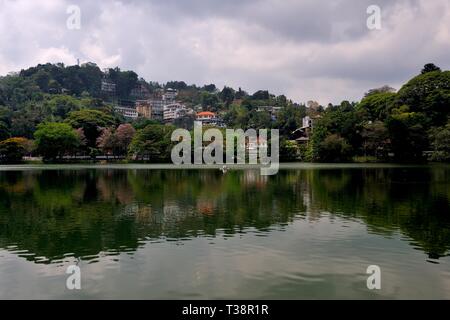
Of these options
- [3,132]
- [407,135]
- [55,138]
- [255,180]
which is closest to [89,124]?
[55,138]

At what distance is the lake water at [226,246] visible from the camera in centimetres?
1016

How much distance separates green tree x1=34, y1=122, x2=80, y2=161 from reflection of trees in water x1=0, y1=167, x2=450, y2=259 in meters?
46.7

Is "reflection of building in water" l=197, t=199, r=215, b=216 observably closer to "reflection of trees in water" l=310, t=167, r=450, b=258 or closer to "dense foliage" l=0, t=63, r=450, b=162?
"reflection of trees in water" l=310, t=167, r=450, b=258

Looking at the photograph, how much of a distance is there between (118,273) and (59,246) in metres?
3.90

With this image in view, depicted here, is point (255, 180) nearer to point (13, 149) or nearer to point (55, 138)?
point (55, 138)

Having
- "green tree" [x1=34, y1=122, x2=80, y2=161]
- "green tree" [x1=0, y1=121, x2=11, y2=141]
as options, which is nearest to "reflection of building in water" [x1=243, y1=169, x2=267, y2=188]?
"green tree" [x1=34, y1=122, x2=80, y2=161]

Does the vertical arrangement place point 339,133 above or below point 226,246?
above

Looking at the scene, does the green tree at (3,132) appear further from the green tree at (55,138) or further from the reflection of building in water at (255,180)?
the reflection of building in water at (255,180)

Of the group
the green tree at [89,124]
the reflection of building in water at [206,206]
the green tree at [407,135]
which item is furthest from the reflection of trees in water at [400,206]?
the green tree at [89,124]

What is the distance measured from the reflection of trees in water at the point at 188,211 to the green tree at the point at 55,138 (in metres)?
→ 46.7

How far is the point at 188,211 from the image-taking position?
2105 cm

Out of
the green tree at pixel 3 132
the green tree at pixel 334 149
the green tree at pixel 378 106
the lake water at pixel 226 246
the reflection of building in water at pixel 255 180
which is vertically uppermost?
the green tree at pixel 378 106

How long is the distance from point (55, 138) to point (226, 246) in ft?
229
